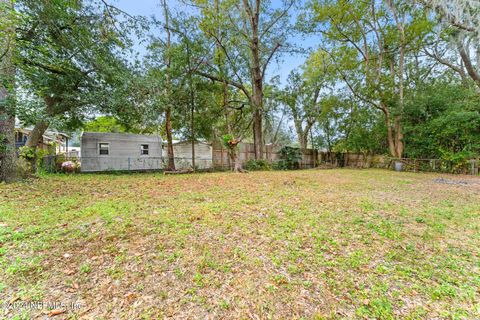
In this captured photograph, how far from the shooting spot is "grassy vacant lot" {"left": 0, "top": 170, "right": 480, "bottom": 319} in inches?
62.3

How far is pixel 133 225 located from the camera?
290cm

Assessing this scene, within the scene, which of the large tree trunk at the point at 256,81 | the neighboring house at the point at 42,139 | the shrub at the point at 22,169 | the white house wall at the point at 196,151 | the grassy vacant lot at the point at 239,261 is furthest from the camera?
the white house wall at the point at 196,151

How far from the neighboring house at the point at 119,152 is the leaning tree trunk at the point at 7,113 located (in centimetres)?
583

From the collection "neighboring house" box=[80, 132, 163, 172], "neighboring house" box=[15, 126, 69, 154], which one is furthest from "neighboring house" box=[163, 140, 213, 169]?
"neighboring house" box=[15, 126, 69, 154]

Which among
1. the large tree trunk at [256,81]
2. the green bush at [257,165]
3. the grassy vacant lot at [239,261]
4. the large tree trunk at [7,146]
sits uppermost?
the large tree trunk at [256,81]

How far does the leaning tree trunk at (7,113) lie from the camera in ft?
16.2

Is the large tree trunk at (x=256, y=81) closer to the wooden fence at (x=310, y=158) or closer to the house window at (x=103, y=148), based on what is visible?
the wooden fence at (x=310, y=158)

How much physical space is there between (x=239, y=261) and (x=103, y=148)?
517 inches

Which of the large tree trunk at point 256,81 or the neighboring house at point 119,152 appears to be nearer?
the large tree trunk at point 256,81

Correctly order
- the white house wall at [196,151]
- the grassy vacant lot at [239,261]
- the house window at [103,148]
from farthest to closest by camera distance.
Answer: the white house wall at [196,151]
the house window at [103,148]
the grassy vacant lot at [239,261]

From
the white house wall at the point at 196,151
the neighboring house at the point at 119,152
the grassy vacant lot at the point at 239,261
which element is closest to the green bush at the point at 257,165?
the white house wall at the point at 196,151

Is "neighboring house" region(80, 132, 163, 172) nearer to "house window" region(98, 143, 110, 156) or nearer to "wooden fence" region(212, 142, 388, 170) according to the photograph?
"house window" region(98, 143, 110, 156)

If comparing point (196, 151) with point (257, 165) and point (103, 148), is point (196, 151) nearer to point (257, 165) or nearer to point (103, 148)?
point (257, 165)

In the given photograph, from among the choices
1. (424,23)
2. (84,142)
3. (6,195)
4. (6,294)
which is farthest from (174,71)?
(424,23)
